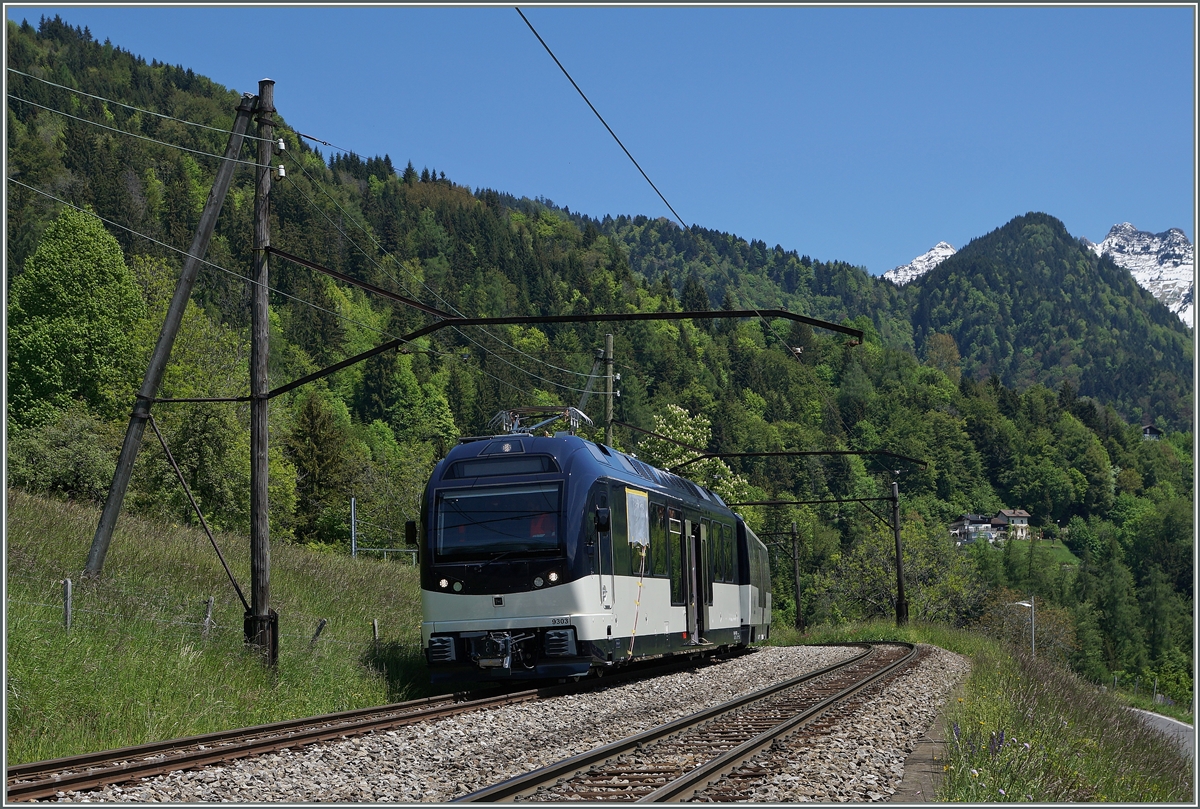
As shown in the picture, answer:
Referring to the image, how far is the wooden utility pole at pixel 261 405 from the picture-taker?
1523 cm

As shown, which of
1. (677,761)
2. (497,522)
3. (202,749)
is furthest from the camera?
(497,522)

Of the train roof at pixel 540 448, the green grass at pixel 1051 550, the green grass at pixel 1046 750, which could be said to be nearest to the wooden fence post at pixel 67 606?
the train roof at pixel 540 448

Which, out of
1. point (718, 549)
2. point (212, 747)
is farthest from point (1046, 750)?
point (718, 549)

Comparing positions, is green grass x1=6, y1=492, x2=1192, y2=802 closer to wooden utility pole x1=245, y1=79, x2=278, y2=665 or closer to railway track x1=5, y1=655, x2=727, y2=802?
wooden utility pole x1=245, y1=79, x2=278, y2=665

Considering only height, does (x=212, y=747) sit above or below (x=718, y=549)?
below

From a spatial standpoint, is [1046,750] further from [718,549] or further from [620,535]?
[718,549]

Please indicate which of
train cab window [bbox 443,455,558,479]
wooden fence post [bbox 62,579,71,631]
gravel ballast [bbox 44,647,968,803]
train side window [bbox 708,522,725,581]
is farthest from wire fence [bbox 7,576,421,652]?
train side window [bbox 708,522,725,581]

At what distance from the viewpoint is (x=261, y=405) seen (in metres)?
15.6

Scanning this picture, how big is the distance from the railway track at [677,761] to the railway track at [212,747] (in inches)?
100

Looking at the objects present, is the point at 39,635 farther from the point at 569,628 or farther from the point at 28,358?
the point at 28,358

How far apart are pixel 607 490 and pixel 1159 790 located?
330 inches

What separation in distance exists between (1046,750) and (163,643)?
946cm

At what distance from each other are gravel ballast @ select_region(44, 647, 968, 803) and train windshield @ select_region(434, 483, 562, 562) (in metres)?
2.11

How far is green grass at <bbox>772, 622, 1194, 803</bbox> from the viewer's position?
323 inches
